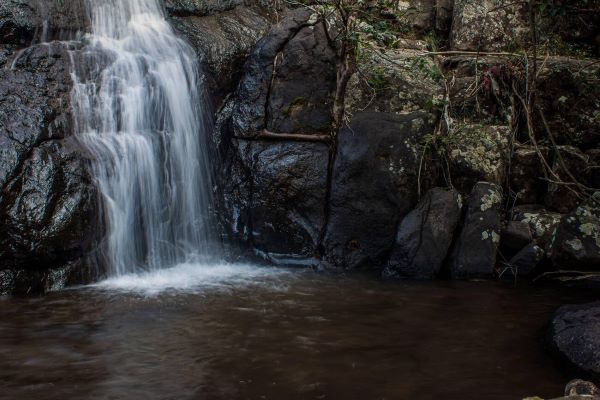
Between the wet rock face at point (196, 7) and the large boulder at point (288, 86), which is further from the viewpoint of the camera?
the wet rock face at point (196, 7)

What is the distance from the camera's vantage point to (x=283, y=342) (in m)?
4.43

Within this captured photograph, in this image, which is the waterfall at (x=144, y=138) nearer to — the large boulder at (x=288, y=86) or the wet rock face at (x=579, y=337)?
the large boulder at (x=288, y=86)

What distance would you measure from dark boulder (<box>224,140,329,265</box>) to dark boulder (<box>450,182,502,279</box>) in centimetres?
174

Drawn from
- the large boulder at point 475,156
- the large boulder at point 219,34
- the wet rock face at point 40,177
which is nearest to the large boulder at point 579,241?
the large boulder at point 475,156

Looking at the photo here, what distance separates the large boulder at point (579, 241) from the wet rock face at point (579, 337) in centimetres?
161

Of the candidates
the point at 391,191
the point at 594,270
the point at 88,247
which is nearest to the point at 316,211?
the point at 391,191

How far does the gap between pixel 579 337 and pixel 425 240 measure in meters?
2.55

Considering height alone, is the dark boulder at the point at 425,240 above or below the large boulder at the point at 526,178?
below

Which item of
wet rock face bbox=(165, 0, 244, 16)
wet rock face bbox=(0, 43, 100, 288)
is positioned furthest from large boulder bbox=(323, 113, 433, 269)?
wet rock face bbox=(165, 0, 244, 16)

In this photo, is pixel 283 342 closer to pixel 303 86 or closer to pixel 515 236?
pixel 515 236

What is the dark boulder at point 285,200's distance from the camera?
7.06 m

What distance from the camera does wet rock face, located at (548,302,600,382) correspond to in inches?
150


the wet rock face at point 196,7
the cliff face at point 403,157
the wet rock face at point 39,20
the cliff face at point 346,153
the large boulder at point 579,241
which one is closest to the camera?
the large boulder at point 579,241

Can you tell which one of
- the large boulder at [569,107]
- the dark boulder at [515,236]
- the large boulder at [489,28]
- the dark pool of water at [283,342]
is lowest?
the dark pool of water at [283,342]
